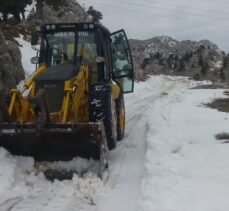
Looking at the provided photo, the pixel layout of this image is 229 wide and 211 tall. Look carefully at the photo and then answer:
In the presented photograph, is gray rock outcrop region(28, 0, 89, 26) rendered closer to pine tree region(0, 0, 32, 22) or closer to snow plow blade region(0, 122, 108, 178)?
pine tree region(0, 0, 32, 22)

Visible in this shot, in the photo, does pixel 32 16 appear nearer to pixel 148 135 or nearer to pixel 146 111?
pixel 146 111

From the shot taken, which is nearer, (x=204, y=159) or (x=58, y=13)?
(x=204, y=159)

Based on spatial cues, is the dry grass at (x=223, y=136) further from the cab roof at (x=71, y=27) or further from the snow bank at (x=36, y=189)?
the snow bank at (x=36, y=189)

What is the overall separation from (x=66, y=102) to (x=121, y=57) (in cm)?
342

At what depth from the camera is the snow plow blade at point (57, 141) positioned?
24.0ft

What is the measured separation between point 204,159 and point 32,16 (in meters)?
32.1

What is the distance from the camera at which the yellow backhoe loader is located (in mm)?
7348

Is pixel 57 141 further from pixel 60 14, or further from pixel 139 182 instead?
pixel 60 14

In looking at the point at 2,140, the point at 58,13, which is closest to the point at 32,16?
the point at 58,13

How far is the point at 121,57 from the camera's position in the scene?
10773 millimetres

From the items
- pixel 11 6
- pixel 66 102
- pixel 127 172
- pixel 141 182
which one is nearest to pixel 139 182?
pixel 141 182

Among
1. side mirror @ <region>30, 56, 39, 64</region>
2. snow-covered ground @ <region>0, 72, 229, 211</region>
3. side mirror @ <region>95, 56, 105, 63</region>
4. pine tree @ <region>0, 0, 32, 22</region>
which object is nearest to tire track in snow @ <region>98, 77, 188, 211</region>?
snow-covered ground @ <region>0, 72, 229, 211</region>

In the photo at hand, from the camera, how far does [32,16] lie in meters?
38.4

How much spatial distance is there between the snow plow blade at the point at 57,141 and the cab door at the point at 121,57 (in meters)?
3.28
